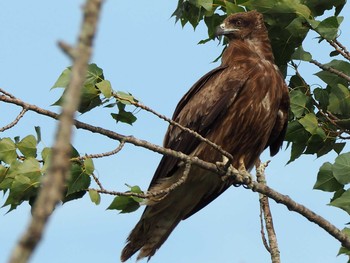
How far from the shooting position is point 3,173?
14.9 ft

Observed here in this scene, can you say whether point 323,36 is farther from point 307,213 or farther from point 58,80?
point 58,80

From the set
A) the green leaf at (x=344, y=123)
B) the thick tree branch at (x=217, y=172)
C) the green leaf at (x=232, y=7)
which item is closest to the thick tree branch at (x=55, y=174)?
the thick tree branch at (x=217, y=172)

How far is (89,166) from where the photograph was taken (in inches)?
172

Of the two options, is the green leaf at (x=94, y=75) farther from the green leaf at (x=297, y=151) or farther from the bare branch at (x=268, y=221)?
the green leaf at (x=297, y=151)

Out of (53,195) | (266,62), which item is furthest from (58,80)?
(53,195)

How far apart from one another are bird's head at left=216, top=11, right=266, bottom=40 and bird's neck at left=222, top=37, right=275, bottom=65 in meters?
0.07

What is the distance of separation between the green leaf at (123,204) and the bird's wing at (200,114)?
1702mm

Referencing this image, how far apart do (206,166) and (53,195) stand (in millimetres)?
4002

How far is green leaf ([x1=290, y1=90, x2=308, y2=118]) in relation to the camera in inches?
222

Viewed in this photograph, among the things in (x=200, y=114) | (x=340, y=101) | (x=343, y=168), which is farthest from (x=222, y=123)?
(x=343, y=168)

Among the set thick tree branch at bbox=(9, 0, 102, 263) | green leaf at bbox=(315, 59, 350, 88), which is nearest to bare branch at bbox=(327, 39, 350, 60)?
green leaf at bbox=(315, 59, 350, 88)

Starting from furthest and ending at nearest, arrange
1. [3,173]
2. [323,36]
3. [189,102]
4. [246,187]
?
[189,102]
[246,187]
[323,36]
[3,173]

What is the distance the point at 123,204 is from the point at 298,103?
190 centimetres

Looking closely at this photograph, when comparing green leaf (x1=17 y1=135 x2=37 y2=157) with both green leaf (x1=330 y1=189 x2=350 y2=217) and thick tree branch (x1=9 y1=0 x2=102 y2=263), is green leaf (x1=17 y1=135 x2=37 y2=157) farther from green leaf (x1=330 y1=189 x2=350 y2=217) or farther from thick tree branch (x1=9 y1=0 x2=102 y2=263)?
thick tree branch (x1=9 y1=0 x2=102 y2=263)
